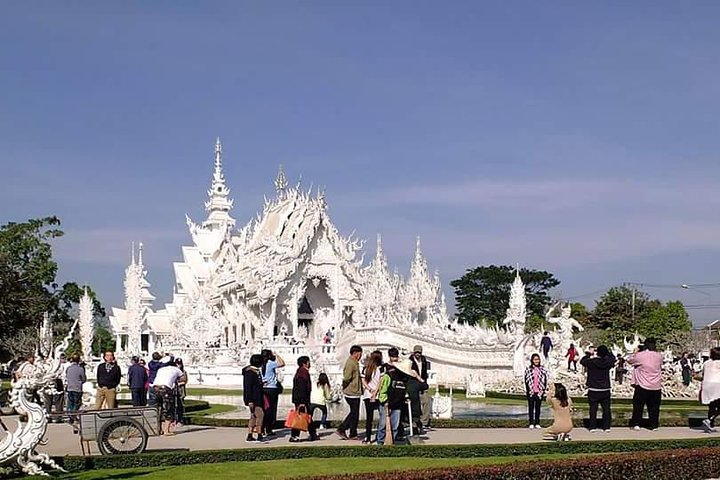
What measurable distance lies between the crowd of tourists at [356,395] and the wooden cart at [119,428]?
7.41 feet

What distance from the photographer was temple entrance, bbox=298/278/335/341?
2170 inches

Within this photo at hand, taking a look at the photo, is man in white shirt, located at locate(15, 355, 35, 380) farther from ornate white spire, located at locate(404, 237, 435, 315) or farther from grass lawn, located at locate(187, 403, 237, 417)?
ornate white spire, located at locate(404, 237, 435, 315)

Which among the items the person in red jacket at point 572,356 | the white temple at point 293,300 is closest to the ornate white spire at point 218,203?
the white temple at point 293,300

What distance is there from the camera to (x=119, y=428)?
14047 millimetres

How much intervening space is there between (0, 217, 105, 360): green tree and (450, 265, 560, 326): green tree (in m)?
41.1

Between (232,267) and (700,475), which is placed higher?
(232,267)

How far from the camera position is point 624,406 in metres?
24.9

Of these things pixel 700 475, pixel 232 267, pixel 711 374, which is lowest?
pixel 700 475

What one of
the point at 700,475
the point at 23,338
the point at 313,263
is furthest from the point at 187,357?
the point at 700,475

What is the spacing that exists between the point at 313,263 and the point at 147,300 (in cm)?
1857

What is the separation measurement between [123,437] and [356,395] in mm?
4201

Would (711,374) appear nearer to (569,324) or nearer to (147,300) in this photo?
(569,324)

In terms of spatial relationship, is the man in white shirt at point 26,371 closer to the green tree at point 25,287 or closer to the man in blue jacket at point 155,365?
the man in blue jacket at point 155,365

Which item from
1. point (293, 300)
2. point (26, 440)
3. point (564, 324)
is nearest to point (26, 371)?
point (26, 440)
